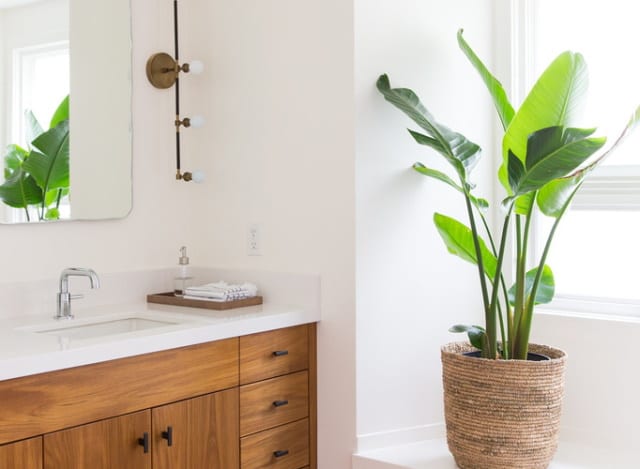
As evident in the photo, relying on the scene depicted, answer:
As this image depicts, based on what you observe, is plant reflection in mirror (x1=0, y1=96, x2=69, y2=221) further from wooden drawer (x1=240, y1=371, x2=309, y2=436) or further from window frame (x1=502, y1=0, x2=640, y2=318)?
window frame (x1=502, y1=0, x2=640, y2=318)

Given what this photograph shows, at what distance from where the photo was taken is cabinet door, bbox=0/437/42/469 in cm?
186

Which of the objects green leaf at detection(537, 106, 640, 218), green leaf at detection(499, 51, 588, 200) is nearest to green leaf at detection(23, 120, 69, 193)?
green leaf at detection(499, 51, 588, 200)

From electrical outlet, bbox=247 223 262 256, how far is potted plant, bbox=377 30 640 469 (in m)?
0.66

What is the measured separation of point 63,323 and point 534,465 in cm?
149

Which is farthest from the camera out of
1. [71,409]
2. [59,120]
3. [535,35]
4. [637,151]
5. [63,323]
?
[535,35]

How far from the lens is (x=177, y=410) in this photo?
2.26 metres

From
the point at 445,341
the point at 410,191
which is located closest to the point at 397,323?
the point at 445,341

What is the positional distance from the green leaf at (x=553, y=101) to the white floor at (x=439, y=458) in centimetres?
104

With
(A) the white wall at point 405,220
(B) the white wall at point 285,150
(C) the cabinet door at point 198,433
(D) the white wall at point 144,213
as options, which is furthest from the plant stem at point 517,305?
(D) the white wall at point 144,213

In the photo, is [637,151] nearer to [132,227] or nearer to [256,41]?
[256,41]

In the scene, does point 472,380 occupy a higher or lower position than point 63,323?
lower

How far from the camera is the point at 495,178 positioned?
3.11 metres

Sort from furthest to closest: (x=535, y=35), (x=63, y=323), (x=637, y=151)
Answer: (x=535, y=35) < (x=637, y=151) < (x=63, y=323)

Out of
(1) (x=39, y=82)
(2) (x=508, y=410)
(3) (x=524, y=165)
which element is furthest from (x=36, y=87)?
(2) (x=508, y=410)
